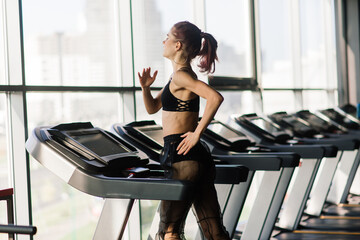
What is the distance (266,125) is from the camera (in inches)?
185

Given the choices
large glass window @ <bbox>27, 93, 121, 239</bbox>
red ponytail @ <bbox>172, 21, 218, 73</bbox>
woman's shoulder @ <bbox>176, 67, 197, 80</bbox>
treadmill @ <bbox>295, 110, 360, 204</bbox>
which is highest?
red ponytail @ <bbox>172, 21, 218, 73</bbox>

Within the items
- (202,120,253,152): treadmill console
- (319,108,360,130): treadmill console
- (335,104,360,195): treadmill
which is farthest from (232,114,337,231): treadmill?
(335,104,360,195): treadmill

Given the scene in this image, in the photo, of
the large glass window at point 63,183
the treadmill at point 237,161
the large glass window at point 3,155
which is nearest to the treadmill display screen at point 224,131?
the treadmill at point 237,161

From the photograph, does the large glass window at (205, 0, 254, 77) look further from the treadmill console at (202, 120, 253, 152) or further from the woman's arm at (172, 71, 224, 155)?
the woman's arm at (172, 71, 224, 155)

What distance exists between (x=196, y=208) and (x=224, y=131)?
140cm

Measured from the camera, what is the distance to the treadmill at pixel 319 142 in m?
4.92

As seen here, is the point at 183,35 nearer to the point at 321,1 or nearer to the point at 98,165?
the point at 98,165

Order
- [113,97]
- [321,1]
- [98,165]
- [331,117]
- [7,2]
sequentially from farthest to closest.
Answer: [321,1] < [331,117] < [113,97] < [7,2] < [98,165]

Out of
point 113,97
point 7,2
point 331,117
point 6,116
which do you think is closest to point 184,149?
point 6,116

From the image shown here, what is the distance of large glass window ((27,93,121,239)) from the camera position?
333 cm

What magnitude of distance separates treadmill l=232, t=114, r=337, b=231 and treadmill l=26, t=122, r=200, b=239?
1.66 meters

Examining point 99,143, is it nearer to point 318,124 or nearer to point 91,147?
point 91,147

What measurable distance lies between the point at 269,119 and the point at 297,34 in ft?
8.19

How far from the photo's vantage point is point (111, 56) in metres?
4.06
